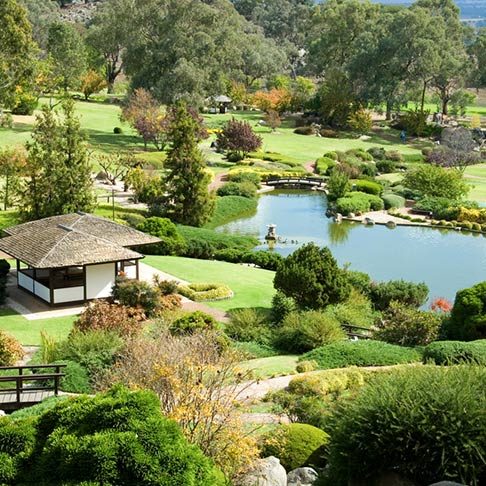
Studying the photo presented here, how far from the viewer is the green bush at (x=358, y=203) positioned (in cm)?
5347

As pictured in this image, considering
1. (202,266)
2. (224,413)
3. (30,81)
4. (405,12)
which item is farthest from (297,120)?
(224,413)

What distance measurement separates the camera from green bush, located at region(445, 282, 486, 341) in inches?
1070

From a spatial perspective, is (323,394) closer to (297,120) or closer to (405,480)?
(405,480)

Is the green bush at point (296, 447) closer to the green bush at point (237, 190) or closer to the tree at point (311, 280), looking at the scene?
the tree at point (311, 280)

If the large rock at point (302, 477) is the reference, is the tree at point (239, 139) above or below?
above

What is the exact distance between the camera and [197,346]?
→ 1894 cm

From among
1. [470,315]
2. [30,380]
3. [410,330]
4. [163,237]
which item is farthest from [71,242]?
[470,315]

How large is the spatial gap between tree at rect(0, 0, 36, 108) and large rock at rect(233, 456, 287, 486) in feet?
110

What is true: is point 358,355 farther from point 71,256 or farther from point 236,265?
point 236,265

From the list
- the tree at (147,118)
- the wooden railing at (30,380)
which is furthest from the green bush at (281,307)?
the tree at (147,118)

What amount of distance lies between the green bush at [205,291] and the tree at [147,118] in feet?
107

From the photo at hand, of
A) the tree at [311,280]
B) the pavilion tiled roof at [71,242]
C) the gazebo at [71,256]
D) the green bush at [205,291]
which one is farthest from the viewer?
the green bush at [205,291]

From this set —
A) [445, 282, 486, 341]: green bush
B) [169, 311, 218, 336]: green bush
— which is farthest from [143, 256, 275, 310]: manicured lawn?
[445, 282, 486, 341]: green bush

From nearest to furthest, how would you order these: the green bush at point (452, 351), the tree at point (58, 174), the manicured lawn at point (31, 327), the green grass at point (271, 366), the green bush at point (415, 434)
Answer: the green bush at point (415, 434), the green bush at point (452, 351), the green grass at point (271, 366), the manicured lawn at point (31, 327), the tree at point (58, 174)
